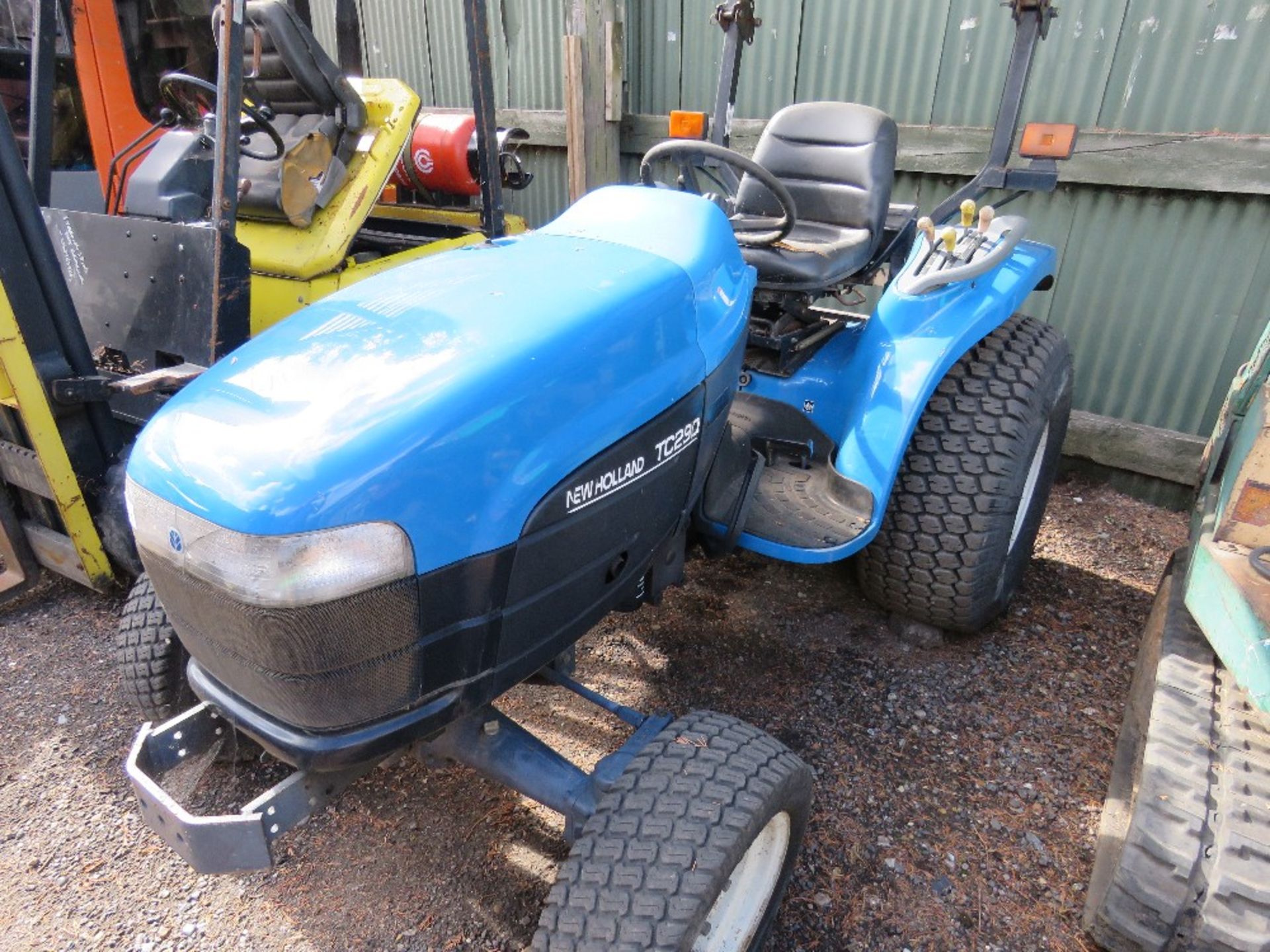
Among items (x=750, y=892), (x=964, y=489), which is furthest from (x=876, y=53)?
(x=750, y=892)

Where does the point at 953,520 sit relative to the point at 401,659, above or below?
below

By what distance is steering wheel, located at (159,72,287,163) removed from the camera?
2.74 meters

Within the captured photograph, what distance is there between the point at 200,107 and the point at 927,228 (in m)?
3.05

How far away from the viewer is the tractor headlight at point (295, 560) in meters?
1.03

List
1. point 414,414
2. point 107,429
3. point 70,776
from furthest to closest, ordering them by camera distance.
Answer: point 107,429 < point 70,776 < point 414,414

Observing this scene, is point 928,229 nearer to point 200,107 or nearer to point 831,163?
point 831,163

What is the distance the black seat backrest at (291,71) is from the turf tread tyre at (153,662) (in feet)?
6.14

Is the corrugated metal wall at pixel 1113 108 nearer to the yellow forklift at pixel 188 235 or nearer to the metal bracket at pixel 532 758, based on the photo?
the yellow forklift at pixel 188 235

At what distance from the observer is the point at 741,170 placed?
2.24 meters

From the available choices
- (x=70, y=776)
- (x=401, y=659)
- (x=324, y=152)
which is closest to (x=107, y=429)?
(x=70, y=776)

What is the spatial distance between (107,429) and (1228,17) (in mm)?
3827

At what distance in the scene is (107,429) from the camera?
8.35 feet

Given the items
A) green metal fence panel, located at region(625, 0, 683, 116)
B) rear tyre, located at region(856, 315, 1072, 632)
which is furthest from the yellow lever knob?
green metal fence panel, located at region(625, 0, 683, 116)

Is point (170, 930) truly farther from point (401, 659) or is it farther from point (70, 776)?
point (401, 659)
